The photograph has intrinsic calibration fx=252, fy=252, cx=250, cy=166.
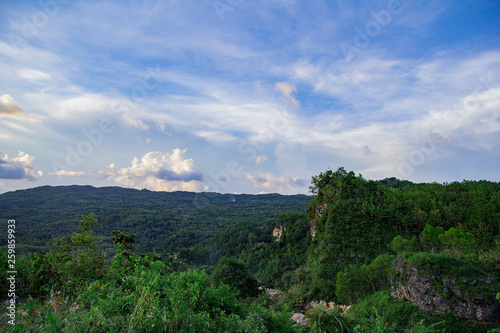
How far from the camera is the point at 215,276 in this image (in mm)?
30719

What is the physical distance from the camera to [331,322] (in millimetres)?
4832

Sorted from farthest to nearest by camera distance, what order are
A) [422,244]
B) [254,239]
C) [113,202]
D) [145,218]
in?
1. [113,202]
2. [145,218]
3. [254,239]
4. [422,244]

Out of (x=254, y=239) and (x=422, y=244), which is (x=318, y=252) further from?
(x=254, y=239)

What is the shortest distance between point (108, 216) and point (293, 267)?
63859 mm

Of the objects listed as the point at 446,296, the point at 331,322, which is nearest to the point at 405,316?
the point at 446,296

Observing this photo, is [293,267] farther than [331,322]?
Yes

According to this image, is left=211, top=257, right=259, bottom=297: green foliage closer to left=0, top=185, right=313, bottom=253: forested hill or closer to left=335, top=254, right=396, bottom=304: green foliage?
left=335, top=254, right=396, bottom=304: green foliage

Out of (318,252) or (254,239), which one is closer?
(318,252)

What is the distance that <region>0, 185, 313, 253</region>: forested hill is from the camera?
52031 millimetres

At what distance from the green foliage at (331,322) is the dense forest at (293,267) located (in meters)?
0.02

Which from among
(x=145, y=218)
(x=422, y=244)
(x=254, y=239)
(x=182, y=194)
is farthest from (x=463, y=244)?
(x=182, y=194)

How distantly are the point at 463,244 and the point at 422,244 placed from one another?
17.7 ft

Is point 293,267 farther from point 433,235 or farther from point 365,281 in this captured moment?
point 433,235

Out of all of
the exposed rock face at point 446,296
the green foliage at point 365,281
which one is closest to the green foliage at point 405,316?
the exposed rock face at point 446,296
